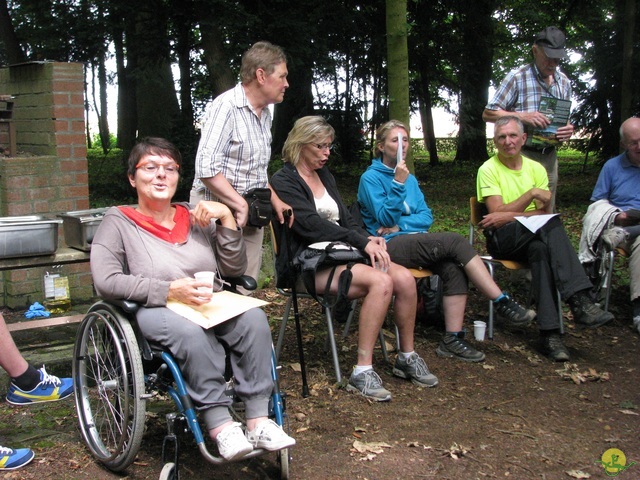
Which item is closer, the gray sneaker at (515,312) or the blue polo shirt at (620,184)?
the gray sneaker at (515,312)

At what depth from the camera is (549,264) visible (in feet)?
16.3

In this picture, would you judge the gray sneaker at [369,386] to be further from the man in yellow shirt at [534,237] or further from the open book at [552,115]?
the open book at [552,115]

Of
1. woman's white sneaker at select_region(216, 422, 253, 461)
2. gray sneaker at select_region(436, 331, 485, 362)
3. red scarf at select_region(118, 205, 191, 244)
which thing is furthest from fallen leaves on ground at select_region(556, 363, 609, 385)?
red scarf at select_region(118, 205, 191, 244)

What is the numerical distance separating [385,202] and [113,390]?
220cm

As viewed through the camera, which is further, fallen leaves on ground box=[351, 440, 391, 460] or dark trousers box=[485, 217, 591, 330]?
dark trousers box=[485, 217, 591, 330]

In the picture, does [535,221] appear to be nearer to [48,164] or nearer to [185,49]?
[48,164]

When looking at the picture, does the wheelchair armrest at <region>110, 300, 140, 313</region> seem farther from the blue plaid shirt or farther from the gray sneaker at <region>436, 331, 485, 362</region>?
the blue plaid shirt

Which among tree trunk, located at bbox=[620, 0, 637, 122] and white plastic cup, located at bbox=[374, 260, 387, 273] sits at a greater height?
tree trunk, located at bbox=[620, 0, 637, 122]

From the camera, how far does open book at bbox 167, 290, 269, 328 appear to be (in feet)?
10.1

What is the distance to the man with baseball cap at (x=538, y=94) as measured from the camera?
5688 millimetres

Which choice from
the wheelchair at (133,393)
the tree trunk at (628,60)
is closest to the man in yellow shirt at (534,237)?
the wheelchair at (133,393)

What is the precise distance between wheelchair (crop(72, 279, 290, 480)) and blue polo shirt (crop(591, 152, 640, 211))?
11.8 ft

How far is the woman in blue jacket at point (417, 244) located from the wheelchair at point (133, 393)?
1.77 m

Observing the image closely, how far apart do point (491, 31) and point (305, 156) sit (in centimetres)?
1131
